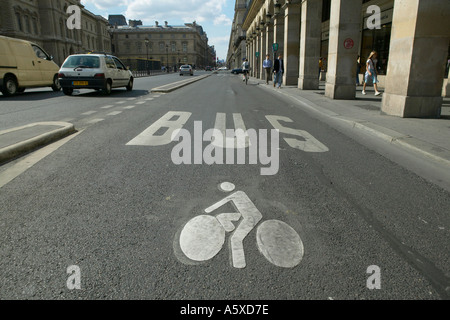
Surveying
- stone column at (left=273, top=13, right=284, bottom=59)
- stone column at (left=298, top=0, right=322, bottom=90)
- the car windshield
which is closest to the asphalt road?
the car windshield

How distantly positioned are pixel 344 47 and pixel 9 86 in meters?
13.9

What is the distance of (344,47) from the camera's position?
42.3 feet

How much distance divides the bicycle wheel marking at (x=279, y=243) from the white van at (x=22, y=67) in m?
13.8

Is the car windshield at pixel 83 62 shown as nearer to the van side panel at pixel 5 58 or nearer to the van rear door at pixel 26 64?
the van rear door at pixel 26 64

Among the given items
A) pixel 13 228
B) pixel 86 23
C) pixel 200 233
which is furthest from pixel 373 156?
pixel 86 23

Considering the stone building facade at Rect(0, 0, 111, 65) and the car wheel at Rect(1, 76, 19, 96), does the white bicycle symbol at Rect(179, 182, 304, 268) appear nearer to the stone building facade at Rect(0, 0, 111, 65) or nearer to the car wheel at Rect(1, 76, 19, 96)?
the car wheel at Rect(1, 76, 19, 96)

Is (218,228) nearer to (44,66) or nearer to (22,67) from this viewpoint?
(22,67)

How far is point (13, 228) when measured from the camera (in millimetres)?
2551

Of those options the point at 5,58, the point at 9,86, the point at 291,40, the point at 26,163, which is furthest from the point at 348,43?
the point at 9,86

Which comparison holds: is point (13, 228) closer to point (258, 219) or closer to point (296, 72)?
point (258, 219)

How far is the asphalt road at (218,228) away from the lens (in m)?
1.95

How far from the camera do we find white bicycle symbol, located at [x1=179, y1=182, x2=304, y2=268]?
2.24 meters

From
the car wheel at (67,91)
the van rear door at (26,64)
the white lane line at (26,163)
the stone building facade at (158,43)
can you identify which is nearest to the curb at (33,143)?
the white lane line at (26,163)
